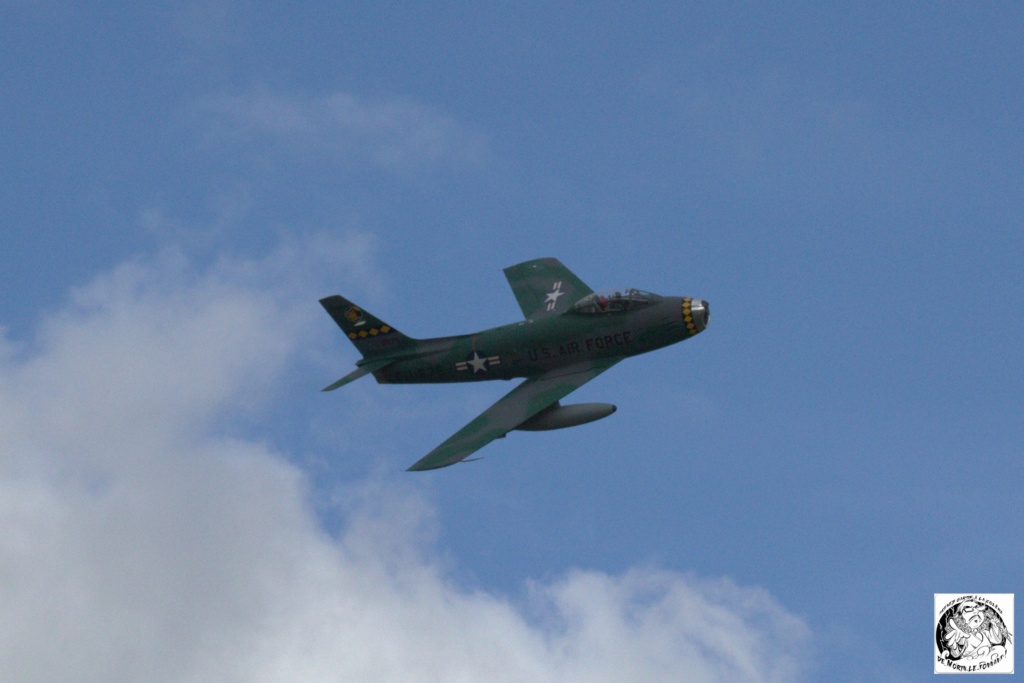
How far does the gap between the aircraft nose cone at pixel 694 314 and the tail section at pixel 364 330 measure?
11157mm

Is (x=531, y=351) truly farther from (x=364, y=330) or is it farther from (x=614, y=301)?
(x=364, y=330)

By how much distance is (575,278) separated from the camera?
50.7 m

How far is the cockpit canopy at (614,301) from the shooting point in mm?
43531

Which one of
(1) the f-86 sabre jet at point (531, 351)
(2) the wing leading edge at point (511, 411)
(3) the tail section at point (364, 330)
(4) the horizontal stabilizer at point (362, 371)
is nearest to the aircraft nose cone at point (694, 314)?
(1) the f-86 sabre jet at point (531, 351)

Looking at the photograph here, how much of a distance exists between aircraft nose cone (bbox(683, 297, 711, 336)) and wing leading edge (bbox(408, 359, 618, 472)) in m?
3.14

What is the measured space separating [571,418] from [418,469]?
628cm

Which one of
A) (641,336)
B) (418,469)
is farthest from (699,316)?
(418,469)

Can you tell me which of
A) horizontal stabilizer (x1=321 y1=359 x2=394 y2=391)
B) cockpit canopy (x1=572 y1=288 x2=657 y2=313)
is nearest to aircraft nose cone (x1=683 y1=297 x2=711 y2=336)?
cockpit canopy (x1=572 y1=288 x2=657 y2=313)

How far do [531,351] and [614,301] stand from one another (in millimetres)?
3785

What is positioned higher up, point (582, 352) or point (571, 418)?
point (582, 352)

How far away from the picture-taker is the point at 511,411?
140ft

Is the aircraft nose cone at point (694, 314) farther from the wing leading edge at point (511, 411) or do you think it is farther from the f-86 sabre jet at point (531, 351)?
the wing leading edge at point (511, 411)

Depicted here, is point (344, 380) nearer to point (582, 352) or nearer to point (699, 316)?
point (582, 352)

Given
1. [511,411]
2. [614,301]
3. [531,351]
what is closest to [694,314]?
[614,301]
